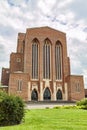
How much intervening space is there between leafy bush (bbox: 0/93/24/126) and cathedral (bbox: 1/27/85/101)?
38.5 meters

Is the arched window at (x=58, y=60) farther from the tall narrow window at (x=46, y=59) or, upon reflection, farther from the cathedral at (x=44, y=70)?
the tall narrow window at (x=46, y=59)

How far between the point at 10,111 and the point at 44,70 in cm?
4354

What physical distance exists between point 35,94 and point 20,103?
135 feet

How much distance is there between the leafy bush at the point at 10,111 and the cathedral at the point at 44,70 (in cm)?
3848

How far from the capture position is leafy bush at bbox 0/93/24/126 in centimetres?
1398

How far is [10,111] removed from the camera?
46.0 feet

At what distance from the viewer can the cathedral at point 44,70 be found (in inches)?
2163

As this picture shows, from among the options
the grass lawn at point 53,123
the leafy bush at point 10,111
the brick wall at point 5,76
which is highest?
the brick wall at point 5,76

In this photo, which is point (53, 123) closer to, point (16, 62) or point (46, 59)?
point (46, 59)

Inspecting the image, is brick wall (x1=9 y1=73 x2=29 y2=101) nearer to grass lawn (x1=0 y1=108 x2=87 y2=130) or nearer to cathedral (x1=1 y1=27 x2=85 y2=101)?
cathedral (x1=1 y1=27 x2=85 y2=101)

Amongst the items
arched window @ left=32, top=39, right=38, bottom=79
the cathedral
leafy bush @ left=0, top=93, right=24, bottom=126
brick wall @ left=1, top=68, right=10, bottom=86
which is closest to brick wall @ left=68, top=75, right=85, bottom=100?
the cathedral

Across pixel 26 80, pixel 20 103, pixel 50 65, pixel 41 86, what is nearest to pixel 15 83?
pixel 26 80

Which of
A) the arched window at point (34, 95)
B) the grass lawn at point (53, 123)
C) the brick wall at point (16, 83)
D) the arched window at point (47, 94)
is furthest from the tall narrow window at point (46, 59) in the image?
the grass lawn at point (53, 123)

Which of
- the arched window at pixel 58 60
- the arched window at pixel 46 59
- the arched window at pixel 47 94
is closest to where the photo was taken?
the arched window at pixel 47 94
